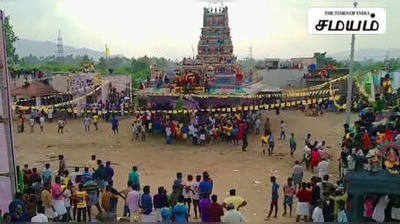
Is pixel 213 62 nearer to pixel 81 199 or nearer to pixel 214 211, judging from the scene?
pixel 81 199

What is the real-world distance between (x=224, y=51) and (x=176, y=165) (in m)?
18.1

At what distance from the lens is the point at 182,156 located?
63.8 feet

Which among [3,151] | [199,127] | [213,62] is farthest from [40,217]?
[213,62]

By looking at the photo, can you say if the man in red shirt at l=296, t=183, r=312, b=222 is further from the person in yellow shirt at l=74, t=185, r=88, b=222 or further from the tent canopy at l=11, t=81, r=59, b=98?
the tent canopy at l=11, t=81, r=59, b=98

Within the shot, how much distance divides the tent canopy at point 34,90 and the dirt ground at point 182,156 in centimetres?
366

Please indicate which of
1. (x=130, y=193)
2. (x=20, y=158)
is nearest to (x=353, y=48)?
(x=130, y=193)

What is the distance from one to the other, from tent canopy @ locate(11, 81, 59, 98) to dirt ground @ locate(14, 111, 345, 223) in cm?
366

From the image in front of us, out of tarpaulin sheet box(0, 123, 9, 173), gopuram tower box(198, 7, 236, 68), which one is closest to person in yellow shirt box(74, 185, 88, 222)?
tarpaulin sheet box(0, 123, 9, 173)

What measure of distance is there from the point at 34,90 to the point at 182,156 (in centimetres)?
1444

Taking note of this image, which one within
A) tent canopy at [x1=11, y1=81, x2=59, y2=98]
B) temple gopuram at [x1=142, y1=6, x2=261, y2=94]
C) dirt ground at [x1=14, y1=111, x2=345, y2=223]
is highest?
temple gopuram at [x1=142, y1=6, x2=261, y2=94]

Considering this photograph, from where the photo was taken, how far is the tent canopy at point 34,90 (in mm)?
29031

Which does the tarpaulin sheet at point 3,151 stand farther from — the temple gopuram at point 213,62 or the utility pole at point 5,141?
the temple gopuram at point 213,62

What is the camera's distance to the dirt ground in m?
15.2

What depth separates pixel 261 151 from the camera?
20062mm
